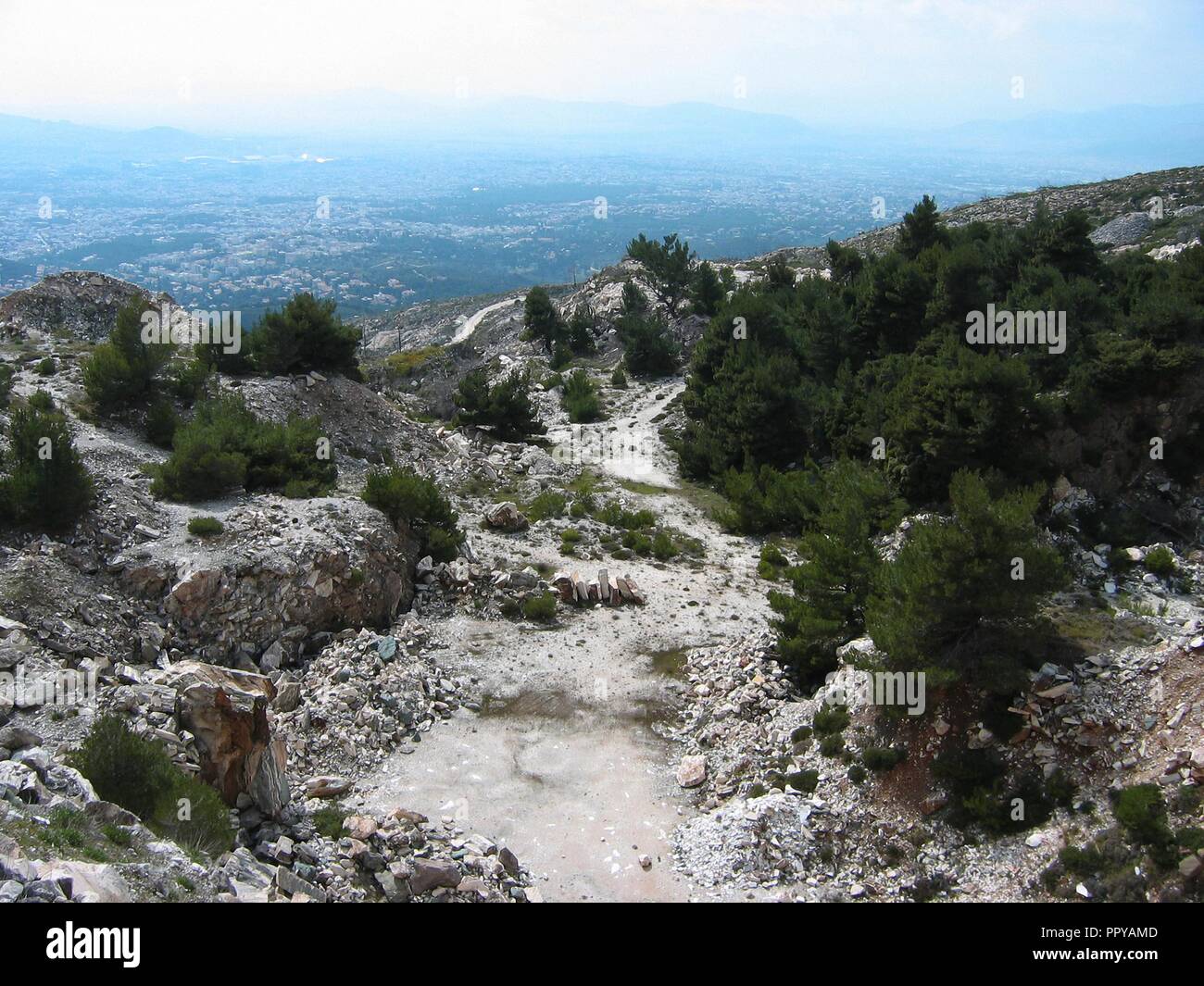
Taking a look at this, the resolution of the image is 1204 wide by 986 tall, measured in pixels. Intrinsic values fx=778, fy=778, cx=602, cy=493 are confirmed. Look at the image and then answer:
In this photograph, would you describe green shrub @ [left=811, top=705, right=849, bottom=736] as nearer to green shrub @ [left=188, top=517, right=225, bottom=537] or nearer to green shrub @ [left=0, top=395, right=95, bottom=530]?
green shrub @ [left=188, top=517, right=225, bottom=537]

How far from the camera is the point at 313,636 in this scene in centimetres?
1975

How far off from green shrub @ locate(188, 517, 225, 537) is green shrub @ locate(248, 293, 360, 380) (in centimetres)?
1222

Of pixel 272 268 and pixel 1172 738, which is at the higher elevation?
pixel 272 268

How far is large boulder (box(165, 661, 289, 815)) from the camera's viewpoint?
44.1 feet

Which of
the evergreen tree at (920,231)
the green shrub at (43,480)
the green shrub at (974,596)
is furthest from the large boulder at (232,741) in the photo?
the evergreen tree at (920,231)

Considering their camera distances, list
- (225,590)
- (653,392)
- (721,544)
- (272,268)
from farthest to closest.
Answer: (272,268)
(653,392)
(721,544)
(225,590)

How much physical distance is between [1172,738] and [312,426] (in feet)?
80.8

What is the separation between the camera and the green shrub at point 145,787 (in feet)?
37.8

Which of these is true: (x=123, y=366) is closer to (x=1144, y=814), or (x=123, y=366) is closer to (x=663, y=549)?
(x=663, y=549)

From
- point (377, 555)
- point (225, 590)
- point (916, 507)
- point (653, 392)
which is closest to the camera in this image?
point (225, 590)

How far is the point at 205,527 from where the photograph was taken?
19.9 metres

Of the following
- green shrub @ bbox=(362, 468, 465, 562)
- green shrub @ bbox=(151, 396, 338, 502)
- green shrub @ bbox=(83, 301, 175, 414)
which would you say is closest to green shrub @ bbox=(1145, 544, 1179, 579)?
green shrub @ bbox=(362, 468, 465, 562)
